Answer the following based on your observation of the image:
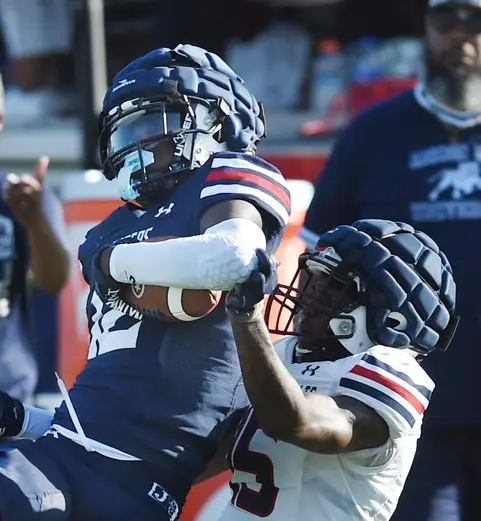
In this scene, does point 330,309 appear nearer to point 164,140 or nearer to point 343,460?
point 343,460

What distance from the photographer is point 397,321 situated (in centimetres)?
237

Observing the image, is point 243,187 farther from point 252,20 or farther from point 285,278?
point 252,20

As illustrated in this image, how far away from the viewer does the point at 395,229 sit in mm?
2482

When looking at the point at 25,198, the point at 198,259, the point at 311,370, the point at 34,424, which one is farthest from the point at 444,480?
the point at 25,198

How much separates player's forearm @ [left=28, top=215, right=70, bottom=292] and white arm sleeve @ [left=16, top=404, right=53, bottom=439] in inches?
66.8

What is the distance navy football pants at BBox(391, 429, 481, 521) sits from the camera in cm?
323

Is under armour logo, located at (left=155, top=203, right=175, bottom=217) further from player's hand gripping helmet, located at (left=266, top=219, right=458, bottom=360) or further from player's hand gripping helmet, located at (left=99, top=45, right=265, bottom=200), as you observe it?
player's hand gripping helmet, located at (left=266, top=219, right=458, bottom=360)

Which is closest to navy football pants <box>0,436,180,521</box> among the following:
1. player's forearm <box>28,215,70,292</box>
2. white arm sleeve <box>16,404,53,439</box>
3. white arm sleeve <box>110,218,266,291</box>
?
white arm sleeve <box>16,404,53,439</box>

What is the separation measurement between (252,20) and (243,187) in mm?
7397

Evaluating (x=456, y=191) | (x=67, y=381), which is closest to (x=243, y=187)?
(x=456, y=191)

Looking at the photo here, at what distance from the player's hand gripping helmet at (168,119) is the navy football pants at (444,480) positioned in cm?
128

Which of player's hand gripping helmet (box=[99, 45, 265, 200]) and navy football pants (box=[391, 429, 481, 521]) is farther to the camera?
navy football pants (box=[391, 429, 481, 521])

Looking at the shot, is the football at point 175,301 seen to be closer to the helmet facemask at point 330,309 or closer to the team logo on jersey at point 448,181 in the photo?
the helmet facemask at point 330,309

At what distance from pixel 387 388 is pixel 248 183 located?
0.45 meters
